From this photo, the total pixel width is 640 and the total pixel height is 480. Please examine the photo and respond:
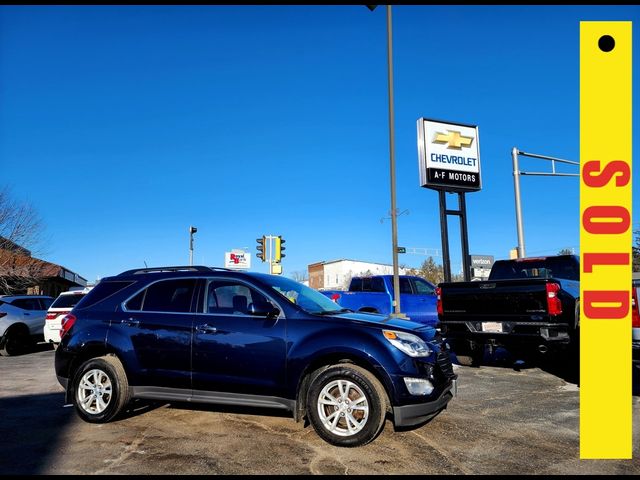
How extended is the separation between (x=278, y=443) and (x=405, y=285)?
9.66 m

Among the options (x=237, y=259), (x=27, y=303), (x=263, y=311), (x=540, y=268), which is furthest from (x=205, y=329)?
(x=237, y=259)

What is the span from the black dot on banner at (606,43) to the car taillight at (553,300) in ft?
20.0

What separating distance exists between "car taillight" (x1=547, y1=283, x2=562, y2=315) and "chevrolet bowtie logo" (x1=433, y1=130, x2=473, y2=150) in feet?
34.6

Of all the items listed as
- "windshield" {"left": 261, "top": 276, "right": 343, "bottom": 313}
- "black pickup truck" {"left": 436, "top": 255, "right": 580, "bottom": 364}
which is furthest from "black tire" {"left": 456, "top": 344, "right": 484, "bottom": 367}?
"windshield" {"left": 261, "top": 276, "right": 343, "bottom": 313}

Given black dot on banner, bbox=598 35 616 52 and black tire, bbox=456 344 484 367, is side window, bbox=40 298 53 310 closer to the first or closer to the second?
black tire, bbox=456 344 484 367

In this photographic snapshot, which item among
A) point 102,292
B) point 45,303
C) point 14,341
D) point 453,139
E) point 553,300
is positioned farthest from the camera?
point 453,139

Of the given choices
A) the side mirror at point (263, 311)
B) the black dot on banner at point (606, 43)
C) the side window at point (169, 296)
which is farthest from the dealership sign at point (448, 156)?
the black dot on banner at point (606, 43)

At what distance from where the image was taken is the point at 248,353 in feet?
16.2

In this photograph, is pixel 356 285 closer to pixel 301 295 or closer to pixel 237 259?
pixel 301 295

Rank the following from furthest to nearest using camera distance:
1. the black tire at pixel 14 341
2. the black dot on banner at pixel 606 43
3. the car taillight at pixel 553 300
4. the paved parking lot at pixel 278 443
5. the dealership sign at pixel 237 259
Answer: the dealership sign at pixel 237 259, the black tire at pixel 14 341, the car taillight at pixel 553 300, the paved parking lot at pixel 278 443, the black dot on banner at pixel 606 43

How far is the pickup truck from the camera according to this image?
43.8 feet

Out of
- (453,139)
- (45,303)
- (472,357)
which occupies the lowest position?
(472,357)

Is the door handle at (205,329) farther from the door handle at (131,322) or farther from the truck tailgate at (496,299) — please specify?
the truck tailgate at (496,299)

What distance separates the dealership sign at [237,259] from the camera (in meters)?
32.2
